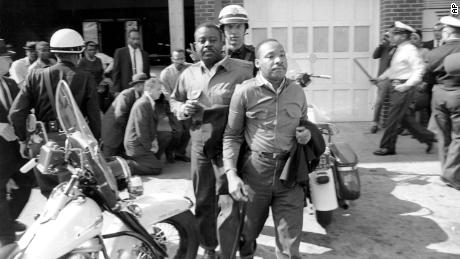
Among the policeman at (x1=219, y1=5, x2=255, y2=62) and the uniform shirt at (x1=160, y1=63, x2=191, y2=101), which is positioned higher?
the policeman at (x1=219, y1=5, x2=255, y2=62)

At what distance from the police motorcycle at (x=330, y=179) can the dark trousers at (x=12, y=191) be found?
2.46 meters

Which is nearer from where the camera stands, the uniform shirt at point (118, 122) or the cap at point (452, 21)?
the cap at point (452, 21)

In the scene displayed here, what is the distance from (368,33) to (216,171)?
6023 millimetres

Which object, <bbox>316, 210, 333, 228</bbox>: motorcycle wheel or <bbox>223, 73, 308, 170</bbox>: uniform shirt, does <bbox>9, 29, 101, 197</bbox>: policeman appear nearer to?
<bbox>223, 73, 308, 170</bbox>: uniform shirt

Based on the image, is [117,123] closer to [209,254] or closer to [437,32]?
[209,254]

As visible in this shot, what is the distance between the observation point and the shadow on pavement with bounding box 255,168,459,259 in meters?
4.18

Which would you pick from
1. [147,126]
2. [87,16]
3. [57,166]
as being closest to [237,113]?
[57,166]

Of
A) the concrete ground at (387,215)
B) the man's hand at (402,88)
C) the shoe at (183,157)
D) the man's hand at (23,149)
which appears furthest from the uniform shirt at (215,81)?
the man's hand at (402,88)

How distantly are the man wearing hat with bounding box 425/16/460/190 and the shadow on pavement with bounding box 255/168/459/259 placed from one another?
572 mm

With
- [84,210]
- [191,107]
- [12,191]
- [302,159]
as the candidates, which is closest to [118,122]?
[12,191]

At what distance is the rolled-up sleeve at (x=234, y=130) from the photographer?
332cm

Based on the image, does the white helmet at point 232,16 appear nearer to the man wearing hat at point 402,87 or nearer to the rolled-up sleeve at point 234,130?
the rolled-up sleeve at point 234,130

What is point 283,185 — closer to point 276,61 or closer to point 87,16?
point 276,61

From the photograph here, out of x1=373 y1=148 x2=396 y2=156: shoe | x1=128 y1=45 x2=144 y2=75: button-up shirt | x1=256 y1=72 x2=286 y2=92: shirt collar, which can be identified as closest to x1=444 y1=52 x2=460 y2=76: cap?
x1=373 y1=148 x2=396 y2=156: shoe
